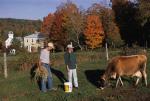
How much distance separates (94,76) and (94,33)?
69224 millimetres

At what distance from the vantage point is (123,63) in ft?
52.9

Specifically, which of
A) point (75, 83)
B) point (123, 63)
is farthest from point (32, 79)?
point (123, 63)

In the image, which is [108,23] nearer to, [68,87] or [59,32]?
[59,32]

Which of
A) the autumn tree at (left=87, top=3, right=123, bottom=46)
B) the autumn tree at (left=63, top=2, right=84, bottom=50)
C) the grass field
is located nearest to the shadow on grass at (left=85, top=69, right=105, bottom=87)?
the grass field

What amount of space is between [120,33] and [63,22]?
60.8ft

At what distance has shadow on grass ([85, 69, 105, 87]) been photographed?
17.2 meters

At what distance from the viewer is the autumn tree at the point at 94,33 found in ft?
284

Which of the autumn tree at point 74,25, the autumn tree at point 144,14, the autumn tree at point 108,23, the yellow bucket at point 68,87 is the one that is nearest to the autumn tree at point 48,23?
the autumn tree at point 74,25

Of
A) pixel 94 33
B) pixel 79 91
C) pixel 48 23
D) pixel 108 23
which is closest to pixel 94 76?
pixel 79 91

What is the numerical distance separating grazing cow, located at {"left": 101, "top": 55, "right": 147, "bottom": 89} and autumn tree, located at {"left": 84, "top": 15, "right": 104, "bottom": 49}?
69.0 meters

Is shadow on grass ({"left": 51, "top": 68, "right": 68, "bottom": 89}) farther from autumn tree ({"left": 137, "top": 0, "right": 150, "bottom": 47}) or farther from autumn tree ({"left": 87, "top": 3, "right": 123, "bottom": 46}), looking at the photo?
autumn tree ({"left": 87, "top": 3, "right": 123, "bottom": 46})

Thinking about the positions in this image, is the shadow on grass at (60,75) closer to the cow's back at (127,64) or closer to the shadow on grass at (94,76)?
the shadow on grass at (94,76)

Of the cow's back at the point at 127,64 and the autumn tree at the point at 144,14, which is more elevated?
the autumn tree at the point at 144,14

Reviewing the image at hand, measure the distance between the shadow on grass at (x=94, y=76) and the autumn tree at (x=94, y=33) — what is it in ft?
215
